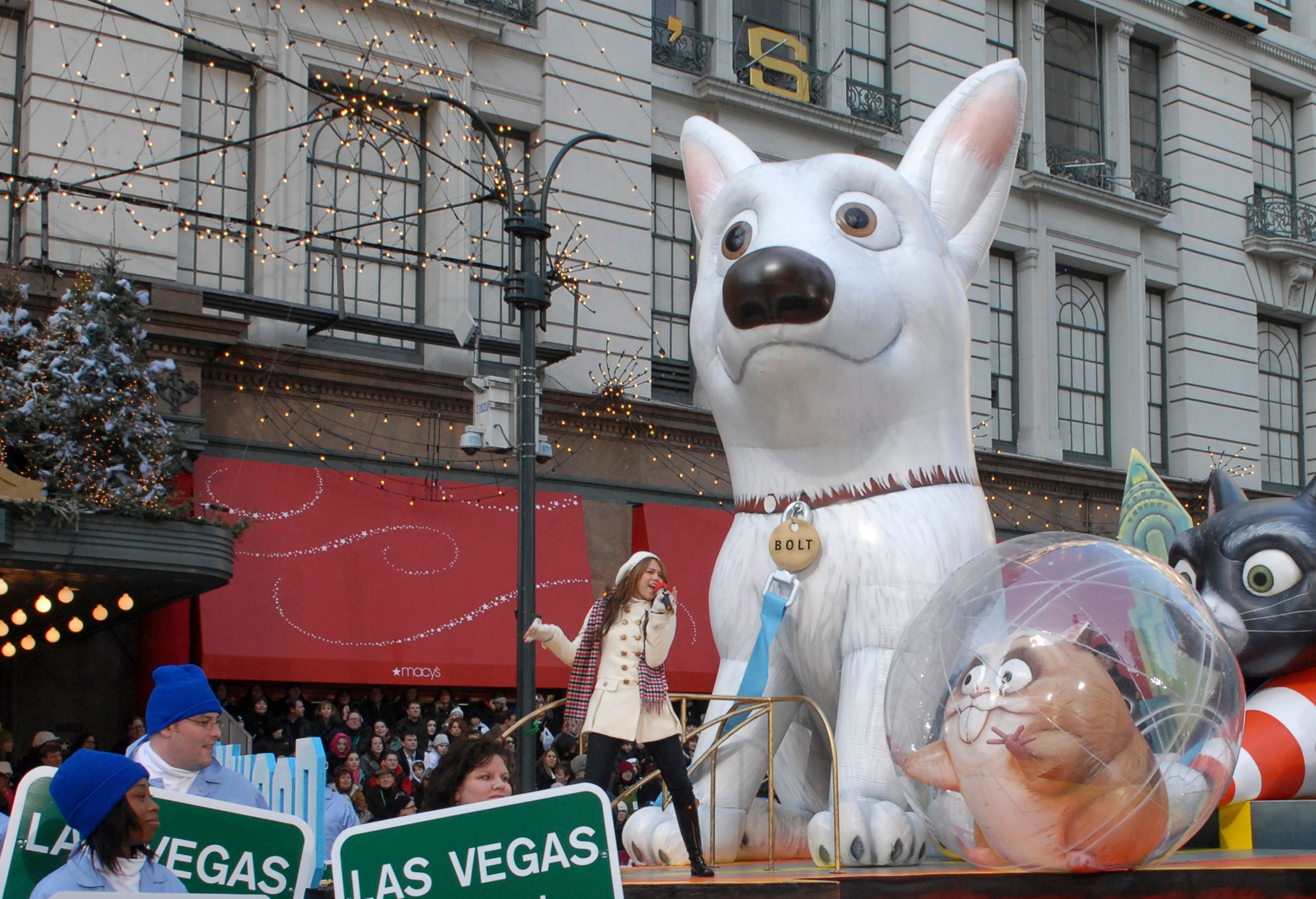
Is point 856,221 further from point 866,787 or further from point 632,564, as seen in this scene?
point 866,787

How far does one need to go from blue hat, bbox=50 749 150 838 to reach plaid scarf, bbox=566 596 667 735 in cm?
240

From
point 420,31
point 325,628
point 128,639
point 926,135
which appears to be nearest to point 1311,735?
point 926,135

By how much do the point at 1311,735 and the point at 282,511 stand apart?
32.6 ft

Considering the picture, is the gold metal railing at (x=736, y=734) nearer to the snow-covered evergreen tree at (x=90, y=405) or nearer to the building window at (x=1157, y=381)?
the snow-covered evergreen tree at (x=90, y=405)

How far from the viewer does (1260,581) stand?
7.31 meters

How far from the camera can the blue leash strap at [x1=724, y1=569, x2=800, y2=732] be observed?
5.90 meters

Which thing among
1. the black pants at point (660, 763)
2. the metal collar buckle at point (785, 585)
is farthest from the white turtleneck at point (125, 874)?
the metal collar buckle at point (785, 585)

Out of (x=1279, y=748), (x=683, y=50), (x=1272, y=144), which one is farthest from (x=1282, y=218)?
(x=1279, y=748)

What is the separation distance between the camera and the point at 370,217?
16.1 metres

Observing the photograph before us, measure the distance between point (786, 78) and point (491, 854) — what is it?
17524 millimetres

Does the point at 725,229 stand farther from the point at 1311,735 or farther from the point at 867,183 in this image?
the point at 1311,735

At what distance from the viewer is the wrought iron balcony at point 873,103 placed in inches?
794

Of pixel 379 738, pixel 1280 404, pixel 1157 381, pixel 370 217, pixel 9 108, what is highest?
pixel 9 108

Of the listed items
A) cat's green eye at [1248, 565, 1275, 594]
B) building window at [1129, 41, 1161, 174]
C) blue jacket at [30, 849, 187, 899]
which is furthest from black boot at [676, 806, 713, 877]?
building window at [1129, 41, 1161, 174]
